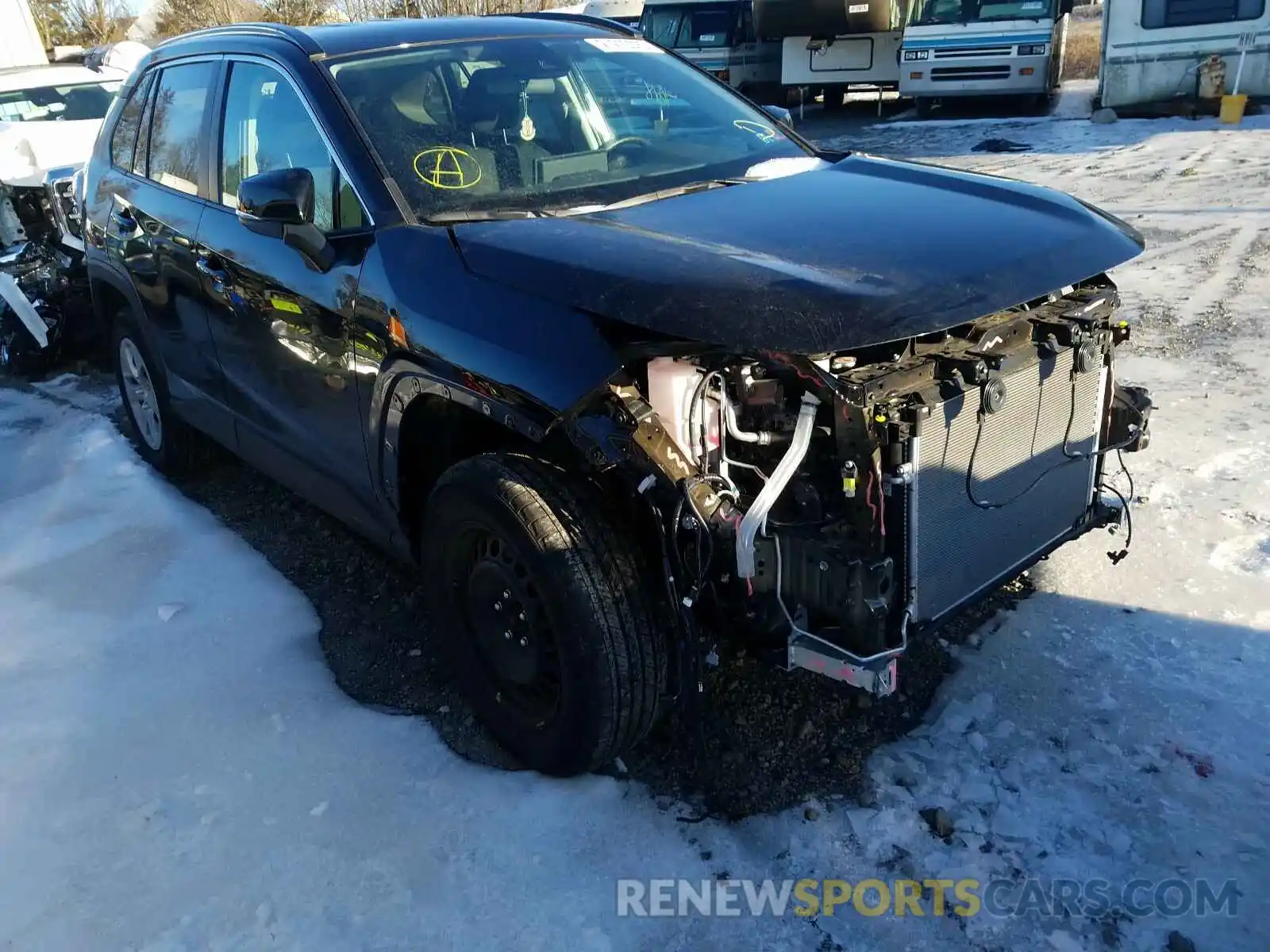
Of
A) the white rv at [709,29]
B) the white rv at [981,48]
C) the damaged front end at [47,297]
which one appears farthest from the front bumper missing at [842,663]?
the white rv at [709,29]

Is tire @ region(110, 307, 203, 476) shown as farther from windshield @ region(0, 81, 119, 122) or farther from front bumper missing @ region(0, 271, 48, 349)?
windshield @ region(0, 81, 119, 122)

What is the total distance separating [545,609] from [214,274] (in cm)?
213

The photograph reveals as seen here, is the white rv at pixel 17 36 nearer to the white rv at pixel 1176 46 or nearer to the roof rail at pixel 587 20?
the white rv at pixel 1176 46

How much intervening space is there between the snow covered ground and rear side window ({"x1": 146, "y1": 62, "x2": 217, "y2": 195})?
1.61 m

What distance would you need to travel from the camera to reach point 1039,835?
104 inches

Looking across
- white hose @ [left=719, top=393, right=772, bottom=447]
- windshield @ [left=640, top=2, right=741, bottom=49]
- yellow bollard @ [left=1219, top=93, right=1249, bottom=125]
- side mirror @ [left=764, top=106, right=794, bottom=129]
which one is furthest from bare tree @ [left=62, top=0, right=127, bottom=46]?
white hose @ [left=719, top=393, right=772, bottom=447]

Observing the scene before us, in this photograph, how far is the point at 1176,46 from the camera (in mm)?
14539

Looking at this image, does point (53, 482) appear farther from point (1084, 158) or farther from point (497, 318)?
point (1084, 158)

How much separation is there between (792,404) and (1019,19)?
51.3 feet

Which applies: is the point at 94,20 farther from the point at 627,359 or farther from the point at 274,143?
the point at 627,359

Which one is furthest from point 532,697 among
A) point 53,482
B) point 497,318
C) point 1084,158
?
point 1084,158

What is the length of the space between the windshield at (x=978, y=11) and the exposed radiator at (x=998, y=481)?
1477 centimetres

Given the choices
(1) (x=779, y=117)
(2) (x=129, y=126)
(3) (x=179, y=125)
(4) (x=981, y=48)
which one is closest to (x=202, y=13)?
(4) (x=981, y=48)

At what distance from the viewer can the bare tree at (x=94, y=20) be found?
4031 centimetres
